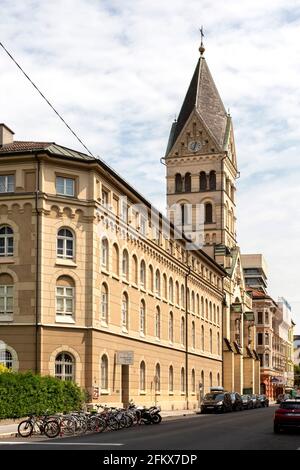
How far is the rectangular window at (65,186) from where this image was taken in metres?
44.0

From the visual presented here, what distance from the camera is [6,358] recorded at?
1645 inches

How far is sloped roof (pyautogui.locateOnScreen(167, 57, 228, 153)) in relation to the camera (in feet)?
334

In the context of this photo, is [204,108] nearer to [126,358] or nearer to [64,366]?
[126,358]

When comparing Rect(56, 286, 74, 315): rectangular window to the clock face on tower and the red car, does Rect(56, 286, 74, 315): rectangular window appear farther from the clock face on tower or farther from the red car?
the clock face on tower

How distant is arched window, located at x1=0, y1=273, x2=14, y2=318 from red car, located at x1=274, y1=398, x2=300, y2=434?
654 inches

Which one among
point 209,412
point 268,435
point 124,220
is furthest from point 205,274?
point 268,435

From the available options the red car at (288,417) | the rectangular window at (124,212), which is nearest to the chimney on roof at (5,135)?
the rectangular window at (124,212)

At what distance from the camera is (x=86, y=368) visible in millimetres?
42781

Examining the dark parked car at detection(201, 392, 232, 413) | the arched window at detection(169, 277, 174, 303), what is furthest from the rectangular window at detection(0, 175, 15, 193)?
the dark parked car at detection(201, 392, 232, 413)

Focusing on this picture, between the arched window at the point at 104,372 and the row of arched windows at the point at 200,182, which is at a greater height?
the row of arched windows at the point at 200,182

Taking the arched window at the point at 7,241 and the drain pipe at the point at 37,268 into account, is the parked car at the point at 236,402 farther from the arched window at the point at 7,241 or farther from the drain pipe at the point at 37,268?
the arched window at the point at 7,241

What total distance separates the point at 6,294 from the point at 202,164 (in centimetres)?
6246

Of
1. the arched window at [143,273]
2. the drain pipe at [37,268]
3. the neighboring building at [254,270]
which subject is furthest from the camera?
the neighboring building at [254,270]

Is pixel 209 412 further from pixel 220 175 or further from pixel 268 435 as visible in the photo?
pixel 220 175
